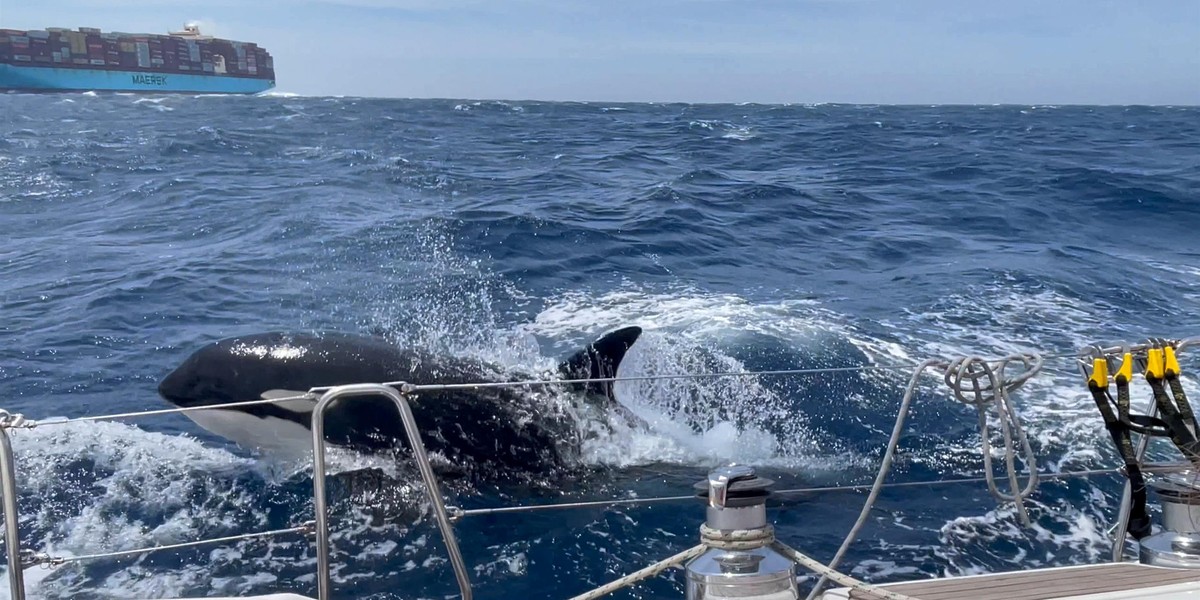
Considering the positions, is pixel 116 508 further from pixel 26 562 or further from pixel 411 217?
pixel 411 217

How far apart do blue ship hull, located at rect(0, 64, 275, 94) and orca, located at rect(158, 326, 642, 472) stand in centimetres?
9233

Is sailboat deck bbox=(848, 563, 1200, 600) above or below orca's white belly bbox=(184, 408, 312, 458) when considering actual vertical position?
above

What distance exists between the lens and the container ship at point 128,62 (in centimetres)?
8744

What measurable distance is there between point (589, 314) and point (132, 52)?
97880mm

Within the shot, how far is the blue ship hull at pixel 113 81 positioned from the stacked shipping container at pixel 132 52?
1.66 ft

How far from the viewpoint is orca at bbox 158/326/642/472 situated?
680 centimetres

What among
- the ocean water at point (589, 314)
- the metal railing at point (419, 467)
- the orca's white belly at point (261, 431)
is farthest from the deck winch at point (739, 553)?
the orca's white belly at point (261, 431)

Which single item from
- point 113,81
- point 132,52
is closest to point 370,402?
point 113,81

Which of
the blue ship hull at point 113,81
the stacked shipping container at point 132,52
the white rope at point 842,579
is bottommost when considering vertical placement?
the white rope at point 842,579

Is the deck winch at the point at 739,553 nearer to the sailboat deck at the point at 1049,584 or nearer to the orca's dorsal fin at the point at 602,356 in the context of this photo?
the sailboat deck at the point at 1049,584

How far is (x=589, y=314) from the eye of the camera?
11812 mm

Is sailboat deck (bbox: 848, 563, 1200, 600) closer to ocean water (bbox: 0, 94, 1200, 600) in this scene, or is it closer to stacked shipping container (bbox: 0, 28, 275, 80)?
ocean water (bbox: 0, 94, 1200, 600)

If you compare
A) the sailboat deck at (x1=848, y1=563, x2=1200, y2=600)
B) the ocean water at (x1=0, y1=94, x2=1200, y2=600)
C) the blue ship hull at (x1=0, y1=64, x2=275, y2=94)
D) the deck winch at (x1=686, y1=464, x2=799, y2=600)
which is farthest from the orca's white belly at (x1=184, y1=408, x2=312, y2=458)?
the blue ship hull at (x1=0, y1=64, x2=275, y2=94)

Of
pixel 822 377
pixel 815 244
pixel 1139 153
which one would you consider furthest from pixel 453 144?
pixel 822 377
